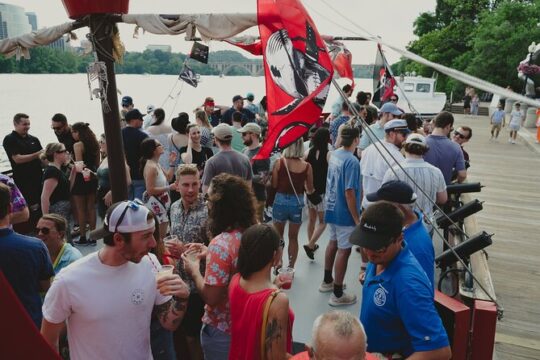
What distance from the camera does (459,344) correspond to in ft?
10.7

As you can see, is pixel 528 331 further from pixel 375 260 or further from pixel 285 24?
pixel 285 24

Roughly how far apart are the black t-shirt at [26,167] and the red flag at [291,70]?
4335 mm

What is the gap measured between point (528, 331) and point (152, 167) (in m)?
4.57

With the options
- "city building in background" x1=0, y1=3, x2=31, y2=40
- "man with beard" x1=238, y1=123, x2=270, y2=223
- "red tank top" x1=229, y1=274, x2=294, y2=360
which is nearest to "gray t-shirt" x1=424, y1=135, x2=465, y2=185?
"man with beard" x1=238, y1=123, x2=270, y2=223

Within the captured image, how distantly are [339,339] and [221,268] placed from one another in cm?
108

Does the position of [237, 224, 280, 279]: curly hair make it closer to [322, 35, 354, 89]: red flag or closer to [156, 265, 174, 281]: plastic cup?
[156, 265, 174, 281]: plastic cup

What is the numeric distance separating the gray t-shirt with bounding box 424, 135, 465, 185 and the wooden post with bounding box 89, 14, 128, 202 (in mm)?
3883

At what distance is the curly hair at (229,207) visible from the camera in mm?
2854

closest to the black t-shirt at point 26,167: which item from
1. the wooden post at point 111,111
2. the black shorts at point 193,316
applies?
the wooden post at point 111,111

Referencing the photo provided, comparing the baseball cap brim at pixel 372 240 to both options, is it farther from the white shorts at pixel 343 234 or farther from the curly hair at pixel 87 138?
the curly hair at pixel 87 138

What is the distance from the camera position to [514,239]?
290 inches

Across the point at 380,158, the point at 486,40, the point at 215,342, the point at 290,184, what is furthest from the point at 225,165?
the point at 486,40

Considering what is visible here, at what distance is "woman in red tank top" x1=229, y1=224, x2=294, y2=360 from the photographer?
82.7 inches

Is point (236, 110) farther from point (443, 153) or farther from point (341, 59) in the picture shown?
point (443, 153)
